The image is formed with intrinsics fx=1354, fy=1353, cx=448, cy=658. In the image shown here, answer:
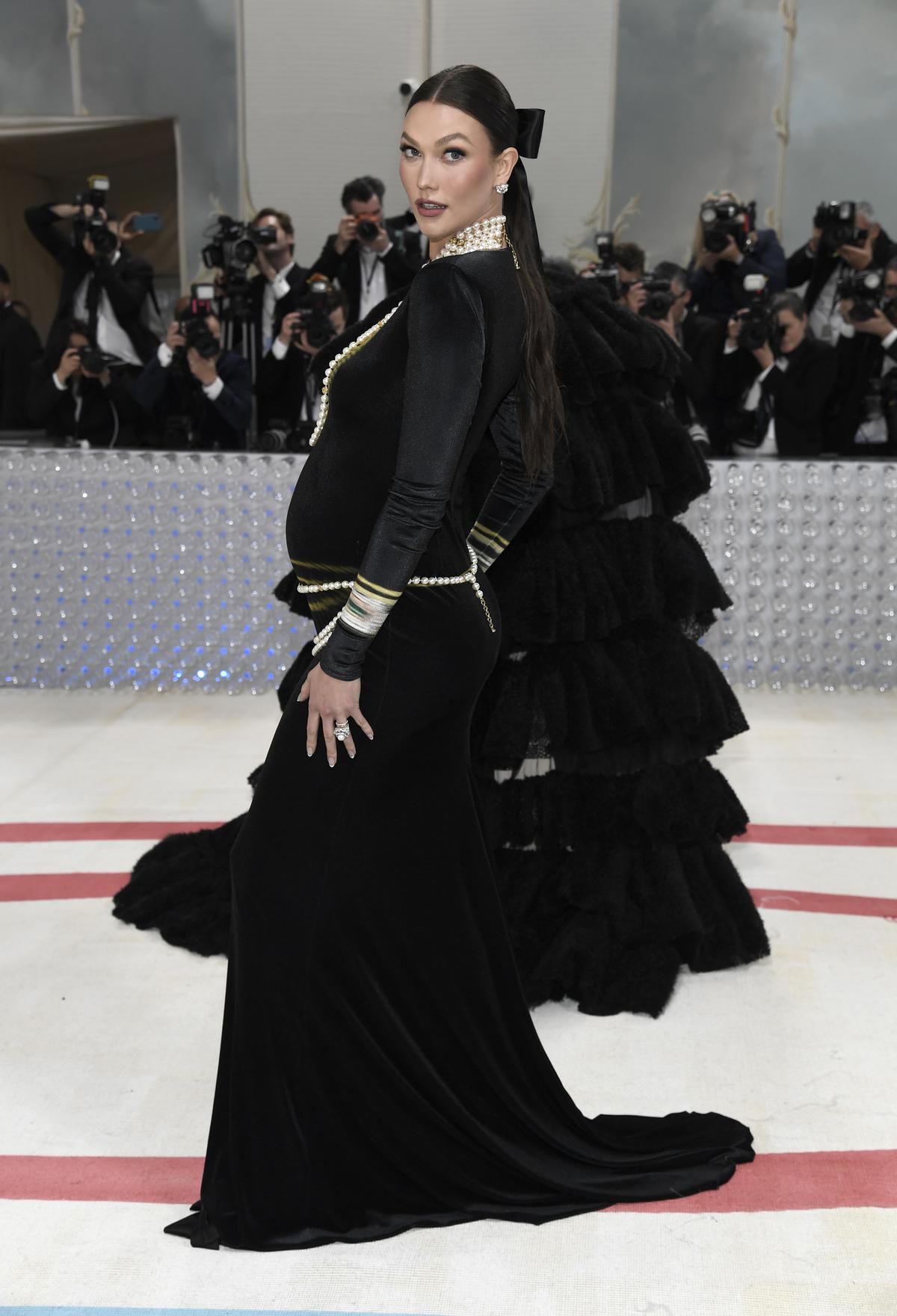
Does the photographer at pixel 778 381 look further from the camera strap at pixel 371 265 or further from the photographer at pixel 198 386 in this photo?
the photographer at pixel 198 386

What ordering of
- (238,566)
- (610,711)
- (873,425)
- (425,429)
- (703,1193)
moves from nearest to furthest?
(425,429), (703,1193), (610,711), (238,566), (873,425)

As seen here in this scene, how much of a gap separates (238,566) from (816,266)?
2.72 m

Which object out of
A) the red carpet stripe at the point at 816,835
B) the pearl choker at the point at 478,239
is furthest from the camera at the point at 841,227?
the pearl choker at the point at 478,239

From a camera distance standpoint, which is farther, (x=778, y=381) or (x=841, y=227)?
(x=841, y=227)

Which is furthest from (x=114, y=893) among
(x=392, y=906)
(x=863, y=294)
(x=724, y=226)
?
(x=724, y=226)

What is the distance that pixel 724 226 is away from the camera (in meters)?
5.43

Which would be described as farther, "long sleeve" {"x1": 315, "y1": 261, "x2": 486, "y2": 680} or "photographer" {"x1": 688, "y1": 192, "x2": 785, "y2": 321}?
"photographer" {"x1": 688, "y1": 192, "x2": 785, "y2": 321}

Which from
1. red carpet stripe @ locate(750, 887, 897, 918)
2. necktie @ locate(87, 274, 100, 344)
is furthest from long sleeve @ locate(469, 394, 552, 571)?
necktie @ locate(87, 274, 100, 344)

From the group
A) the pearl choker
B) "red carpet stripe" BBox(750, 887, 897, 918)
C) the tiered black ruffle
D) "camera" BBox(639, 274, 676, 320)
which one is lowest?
"red carpet stripe" BBox(750, 887, 897, 918)

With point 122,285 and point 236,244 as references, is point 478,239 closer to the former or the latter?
point 236,244

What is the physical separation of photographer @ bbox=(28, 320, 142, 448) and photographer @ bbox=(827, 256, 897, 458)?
2716mm

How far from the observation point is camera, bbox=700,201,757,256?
214 inches

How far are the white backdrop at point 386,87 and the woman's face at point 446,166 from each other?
564cm

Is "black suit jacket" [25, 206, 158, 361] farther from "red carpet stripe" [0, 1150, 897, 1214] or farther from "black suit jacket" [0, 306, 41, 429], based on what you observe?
"red carpet stripe" [0, 1150, 897, 1214]
